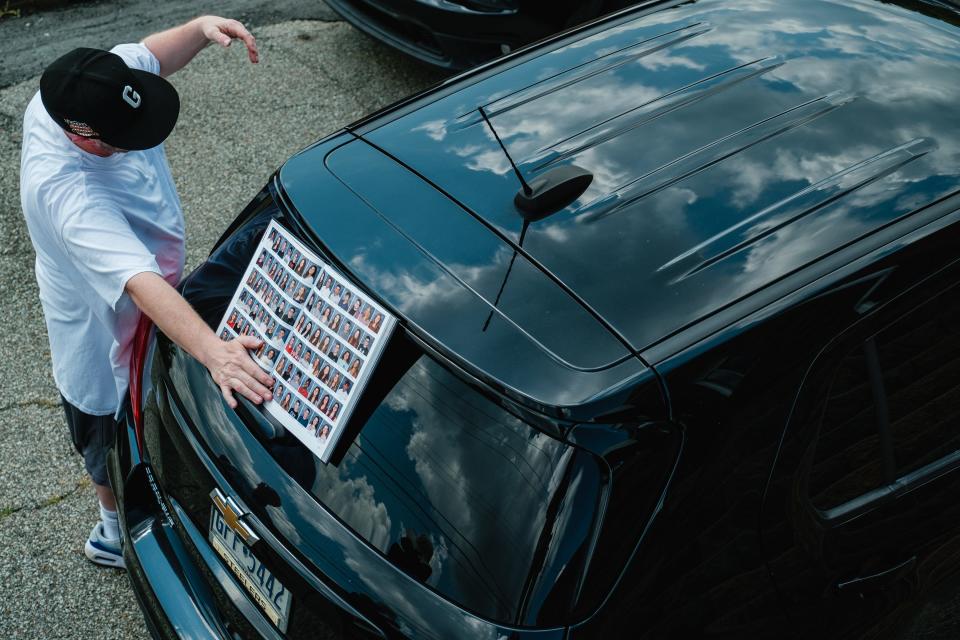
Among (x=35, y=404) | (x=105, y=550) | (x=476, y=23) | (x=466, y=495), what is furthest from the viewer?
(x=476, y=23)

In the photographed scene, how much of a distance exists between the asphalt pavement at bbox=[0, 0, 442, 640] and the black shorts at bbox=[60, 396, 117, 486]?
0.43m

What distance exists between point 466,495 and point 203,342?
784 millimetres

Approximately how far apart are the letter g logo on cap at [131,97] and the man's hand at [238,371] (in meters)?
0.74

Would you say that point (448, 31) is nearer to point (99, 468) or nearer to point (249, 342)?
point (99, 468)

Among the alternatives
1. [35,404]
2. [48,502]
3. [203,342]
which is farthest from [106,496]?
[203,342]

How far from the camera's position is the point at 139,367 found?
2.63 metres

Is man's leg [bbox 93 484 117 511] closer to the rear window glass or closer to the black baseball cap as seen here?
the black baseball cap

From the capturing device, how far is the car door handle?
2006mm

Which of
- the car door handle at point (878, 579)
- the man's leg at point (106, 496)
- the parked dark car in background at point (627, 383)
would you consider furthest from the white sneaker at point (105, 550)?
the car door handle at point (878, 579)

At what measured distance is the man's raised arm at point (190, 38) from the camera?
3.09 metres

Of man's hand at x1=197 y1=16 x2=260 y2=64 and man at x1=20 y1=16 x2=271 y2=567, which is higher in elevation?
man's hand at x1=197 y1=16 x2=260 y2=64

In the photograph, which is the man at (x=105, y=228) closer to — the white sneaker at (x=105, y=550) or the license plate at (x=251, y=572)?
the license plate at (x=251, y=572)

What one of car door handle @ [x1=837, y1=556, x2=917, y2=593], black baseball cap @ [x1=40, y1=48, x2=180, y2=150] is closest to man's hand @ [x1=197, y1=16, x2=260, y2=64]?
black baseball cap @ [x1=40, y1=48, x2=180, y2=150]

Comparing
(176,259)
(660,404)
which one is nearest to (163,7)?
(176,259)
